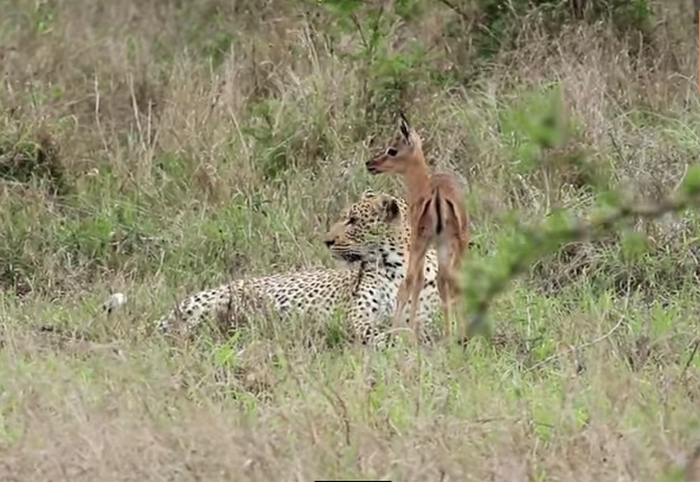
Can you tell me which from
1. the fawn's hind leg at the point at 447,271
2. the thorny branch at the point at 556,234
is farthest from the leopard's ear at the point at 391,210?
the thorny branch at the point at 556,234

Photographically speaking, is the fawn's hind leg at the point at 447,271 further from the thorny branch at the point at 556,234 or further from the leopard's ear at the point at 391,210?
the thorny branch at the point at 556,234

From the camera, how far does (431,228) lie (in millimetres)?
6555

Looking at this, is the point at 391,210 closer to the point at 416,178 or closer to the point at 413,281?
the point at 416,178

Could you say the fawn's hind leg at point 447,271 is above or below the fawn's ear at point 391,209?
above

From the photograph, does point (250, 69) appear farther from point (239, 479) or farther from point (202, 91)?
point (239, 479)

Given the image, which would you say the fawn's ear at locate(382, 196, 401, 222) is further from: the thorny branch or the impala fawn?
the thorny branch

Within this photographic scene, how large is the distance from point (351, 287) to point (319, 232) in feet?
3.68

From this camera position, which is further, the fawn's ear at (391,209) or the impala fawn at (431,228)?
the fawn's ear at (391,209)

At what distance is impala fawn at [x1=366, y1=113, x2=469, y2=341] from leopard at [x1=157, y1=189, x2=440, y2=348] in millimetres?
156

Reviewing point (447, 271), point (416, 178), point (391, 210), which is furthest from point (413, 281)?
point (391, 210)

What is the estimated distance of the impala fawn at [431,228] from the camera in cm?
653

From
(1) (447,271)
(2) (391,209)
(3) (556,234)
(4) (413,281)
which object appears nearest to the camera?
(3) (556,234)

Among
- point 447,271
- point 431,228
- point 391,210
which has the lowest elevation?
point 391,210

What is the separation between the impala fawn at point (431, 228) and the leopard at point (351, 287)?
16 centimetres
